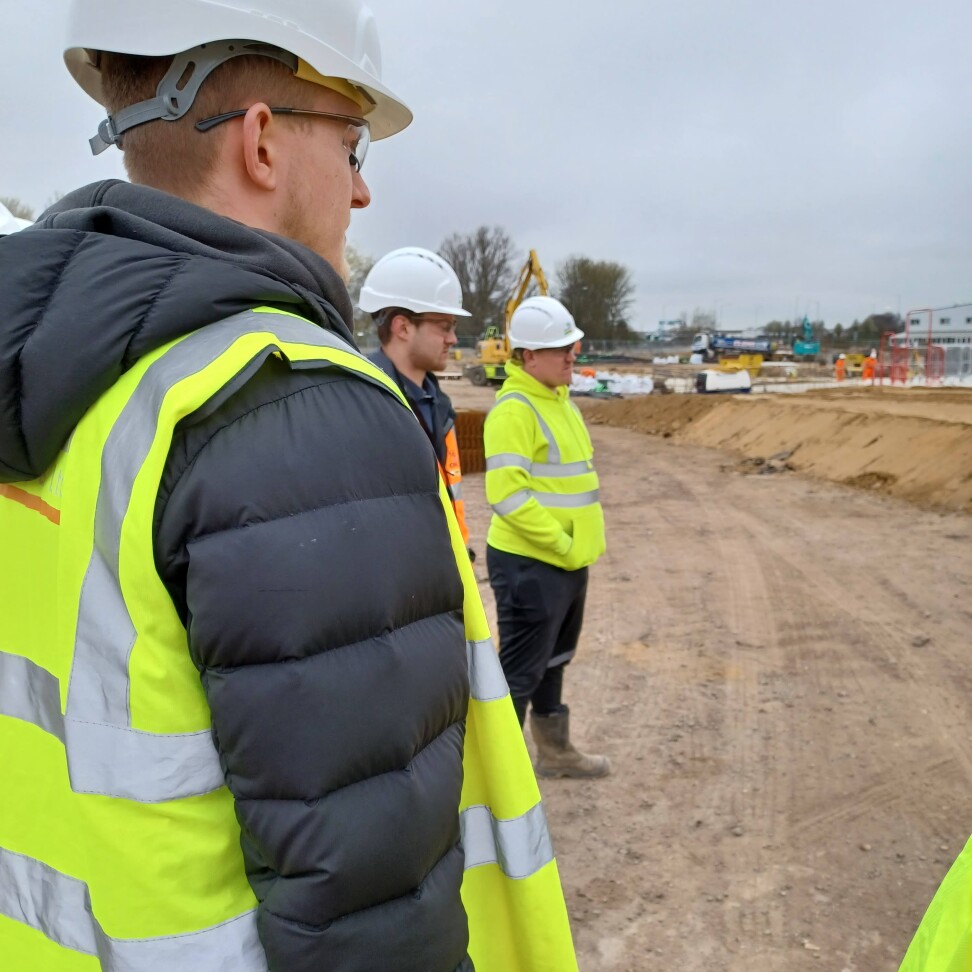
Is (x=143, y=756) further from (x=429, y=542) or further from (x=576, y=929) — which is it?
(x=576, y=929)

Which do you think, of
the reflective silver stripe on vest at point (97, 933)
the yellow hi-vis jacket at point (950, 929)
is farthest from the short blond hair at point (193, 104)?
the yellow hi-vis jacket at point (950, 929)

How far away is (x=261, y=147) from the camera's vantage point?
1.20 m

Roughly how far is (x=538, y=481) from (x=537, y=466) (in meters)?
0.08

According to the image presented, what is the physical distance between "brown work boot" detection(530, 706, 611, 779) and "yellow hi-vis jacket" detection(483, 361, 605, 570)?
0.85m

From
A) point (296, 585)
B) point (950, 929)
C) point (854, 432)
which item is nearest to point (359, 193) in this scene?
point (296, 585)

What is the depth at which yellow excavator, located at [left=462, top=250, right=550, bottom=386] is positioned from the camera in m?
27.0

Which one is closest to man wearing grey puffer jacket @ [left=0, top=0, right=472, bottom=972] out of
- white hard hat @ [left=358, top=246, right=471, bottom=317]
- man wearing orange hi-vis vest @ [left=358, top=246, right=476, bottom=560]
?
man wearing orange hi-vis vest @ [left=358, top=246, right=476, bottom=560]

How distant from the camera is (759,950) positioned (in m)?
3.06

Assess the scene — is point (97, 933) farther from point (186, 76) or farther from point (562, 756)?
point (562, 756)

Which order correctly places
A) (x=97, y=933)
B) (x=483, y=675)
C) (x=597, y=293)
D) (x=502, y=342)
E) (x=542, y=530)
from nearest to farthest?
(x=97, y=933) < (x=483, y=675) < (x=542, y=530) < (x=502, y=342) < (x=597, y=293)

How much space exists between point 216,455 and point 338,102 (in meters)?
0.65

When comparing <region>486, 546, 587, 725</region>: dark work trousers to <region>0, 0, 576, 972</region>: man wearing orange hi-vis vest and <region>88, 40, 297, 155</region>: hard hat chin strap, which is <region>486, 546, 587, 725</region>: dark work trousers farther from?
<region>88, 40, 297, 155</region>: hard hat chin strap

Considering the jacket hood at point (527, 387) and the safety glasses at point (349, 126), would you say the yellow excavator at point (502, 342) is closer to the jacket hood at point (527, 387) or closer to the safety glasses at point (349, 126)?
the jacket hood at point (527, 387)

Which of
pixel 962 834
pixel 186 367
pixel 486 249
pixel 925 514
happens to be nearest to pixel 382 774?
pixel 186 367
